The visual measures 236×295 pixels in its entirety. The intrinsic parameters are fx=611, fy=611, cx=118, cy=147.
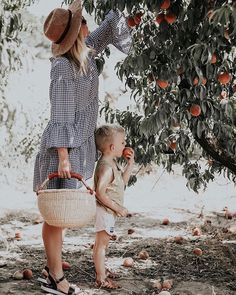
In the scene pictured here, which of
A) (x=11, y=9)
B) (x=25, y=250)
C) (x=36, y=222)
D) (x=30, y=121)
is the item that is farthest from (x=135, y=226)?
(x=30, y=121)

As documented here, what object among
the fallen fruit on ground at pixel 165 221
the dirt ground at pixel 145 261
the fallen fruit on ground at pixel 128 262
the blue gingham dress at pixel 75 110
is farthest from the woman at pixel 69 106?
the fallen fruit on ground at pixel 165 221

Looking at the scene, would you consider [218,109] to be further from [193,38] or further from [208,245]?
[208,245]

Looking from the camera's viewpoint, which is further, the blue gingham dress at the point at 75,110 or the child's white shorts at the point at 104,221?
the child's white shorts at the point at 104,221

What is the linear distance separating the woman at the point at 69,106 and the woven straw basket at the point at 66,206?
0.12 m

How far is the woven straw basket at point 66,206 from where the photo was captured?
10.4 feet

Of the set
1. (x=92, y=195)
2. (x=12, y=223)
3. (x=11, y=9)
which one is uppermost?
(x=11, y=9)

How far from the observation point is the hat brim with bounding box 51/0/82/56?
3.27 metres

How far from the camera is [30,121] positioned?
32.7 feet

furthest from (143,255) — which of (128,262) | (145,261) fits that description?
(128,262)

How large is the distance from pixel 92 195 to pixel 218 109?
0.92 metres

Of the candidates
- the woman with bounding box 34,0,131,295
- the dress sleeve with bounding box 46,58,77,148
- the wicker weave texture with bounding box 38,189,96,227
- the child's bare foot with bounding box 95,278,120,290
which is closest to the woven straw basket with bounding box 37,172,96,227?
the wicker weave texture with bounding box 38,189,96,227

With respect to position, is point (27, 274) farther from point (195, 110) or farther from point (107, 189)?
point (195, 110)

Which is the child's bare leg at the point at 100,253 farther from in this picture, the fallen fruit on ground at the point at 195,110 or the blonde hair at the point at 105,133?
the fallen fruit on ground at the point at 195,110

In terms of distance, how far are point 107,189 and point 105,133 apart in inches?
13.0
